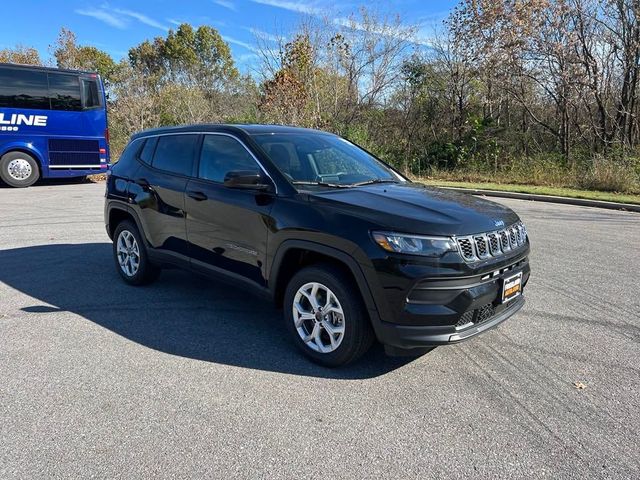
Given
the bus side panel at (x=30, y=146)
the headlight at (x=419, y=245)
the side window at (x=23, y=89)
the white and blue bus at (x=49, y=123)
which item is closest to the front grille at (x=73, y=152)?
the white and blue bus at (x=49, y=123)

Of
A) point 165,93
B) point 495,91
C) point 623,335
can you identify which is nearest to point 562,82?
point 495,91

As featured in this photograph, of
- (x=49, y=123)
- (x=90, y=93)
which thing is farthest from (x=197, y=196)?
(x=90, y=93)

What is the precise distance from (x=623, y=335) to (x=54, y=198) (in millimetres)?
13313

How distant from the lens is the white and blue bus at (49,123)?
14.9 metres

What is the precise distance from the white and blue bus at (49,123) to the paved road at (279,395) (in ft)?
39.3

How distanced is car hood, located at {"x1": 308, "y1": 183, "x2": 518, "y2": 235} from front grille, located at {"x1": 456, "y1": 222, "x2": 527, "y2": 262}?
5 centimetres

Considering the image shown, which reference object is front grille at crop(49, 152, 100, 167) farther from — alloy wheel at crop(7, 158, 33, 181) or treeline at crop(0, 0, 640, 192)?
treeline at crop(0, 0, 640, 192)

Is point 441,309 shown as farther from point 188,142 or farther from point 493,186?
point 493,186

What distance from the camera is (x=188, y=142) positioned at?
4.81 metres

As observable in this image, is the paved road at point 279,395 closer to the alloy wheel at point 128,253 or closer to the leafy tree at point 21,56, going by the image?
the alloy wheel at point 128,253

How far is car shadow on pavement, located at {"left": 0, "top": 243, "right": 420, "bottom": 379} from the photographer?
373 cm

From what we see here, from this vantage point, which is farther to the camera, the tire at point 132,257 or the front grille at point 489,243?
the tire at point 132,257

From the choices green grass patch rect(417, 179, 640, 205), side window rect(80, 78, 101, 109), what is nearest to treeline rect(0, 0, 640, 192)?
green grass patch rect(417, 179, 640, 205)

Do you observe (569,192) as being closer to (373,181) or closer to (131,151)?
(373,181)
